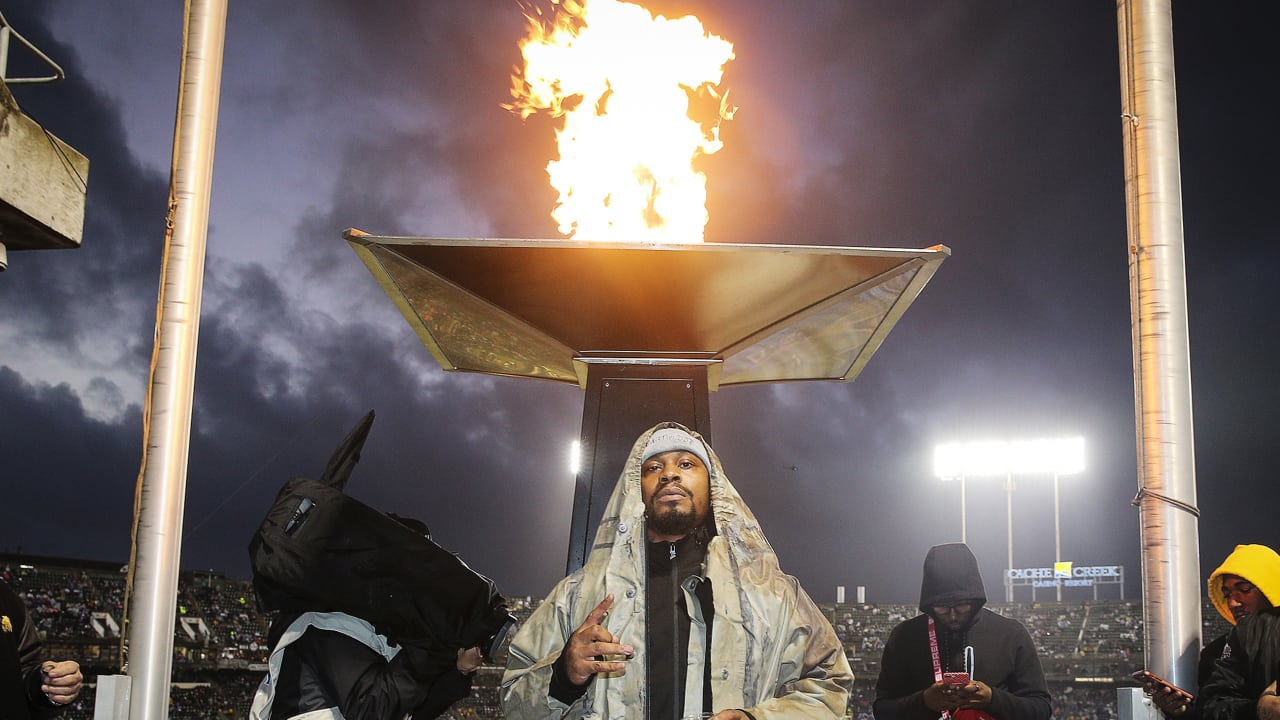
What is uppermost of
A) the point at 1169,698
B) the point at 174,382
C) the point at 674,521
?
the point at 174,382

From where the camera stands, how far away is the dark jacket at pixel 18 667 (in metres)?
4.09

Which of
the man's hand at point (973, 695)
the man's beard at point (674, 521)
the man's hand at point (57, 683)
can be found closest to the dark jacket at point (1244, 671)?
the man's hand at point (973, 695)

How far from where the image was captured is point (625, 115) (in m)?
5.27

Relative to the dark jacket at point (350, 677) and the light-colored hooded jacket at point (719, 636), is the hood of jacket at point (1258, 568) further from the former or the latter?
the dark jacket at point (350, 677)

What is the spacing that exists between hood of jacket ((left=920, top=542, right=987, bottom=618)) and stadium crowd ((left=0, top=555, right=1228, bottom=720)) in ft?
57.9

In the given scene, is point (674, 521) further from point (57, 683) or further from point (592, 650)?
point (57, 683)

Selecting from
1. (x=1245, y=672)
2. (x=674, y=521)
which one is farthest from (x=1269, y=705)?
(x=674, y=521)

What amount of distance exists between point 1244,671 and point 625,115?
351 cm

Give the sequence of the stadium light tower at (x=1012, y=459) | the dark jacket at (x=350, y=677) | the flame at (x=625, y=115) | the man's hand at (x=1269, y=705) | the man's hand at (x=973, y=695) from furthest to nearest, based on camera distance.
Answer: the stadium light tower at (x=1012, y=459), the flame at (x=625, y=115), the man's hand at (x=973, y=695), the man's hand at (x=1269, y=705), the dark jacket at (x=350, y=677)

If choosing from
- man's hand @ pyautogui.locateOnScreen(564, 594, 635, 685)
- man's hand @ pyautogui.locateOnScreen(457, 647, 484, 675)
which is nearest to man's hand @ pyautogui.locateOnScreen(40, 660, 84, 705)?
man's hand @ pyautogui.locateOnScreen(457, 647, 484, 675)

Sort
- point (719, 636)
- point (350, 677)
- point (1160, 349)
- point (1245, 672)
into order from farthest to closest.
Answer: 1. point (1160, 349)
2. point (1245, 672)
3. point (719, 636)
4. point (350, 677)

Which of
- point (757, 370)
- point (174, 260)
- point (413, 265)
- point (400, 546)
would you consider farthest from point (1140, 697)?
point (174, 260)

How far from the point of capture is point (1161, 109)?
4.57 m

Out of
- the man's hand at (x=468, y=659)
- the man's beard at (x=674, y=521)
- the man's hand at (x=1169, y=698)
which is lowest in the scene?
the man's hand at (x=1169, y=698)
